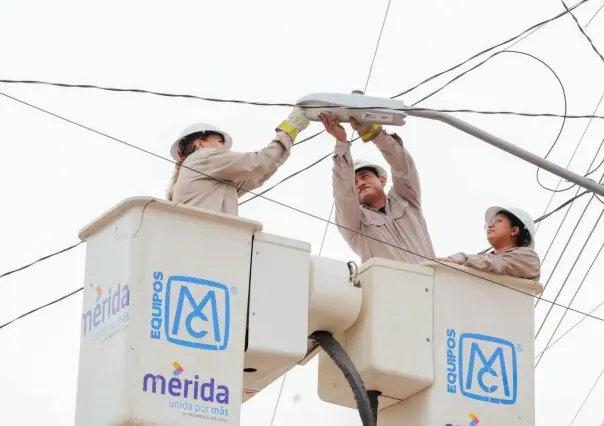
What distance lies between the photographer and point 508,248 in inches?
437

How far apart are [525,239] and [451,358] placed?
120 centimetres

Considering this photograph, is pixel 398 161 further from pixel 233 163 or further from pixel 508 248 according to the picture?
pixel 233 163

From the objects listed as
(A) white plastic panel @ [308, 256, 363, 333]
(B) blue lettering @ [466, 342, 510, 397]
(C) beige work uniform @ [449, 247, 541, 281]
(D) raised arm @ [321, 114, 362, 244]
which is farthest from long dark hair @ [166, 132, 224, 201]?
(B) blue lettering @ [466, 342, 510, 397]

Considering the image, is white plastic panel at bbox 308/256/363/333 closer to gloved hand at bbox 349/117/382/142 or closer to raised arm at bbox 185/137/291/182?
raised arm at bbox 185/137/291/182

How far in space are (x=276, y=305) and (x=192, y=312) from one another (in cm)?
52

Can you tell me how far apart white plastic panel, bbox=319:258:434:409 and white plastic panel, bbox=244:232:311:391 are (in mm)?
522

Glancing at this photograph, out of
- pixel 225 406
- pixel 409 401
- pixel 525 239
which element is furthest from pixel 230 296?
pixel 525 239

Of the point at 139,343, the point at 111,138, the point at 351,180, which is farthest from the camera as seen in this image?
the point at 351,180

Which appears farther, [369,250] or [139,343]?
[369,250]

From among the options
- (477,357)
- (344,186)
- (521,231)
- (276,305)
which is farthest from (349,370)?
(521,231)

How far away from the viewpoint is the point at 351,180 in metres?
10.8

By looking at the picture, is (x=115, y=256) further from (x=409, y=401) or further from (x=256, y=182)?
(x=409, y=401)

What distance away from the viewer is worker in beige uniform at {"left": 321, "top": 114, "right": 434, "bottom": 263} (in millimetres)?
10758

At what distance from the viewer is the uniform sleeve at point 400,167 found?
1094 cm
